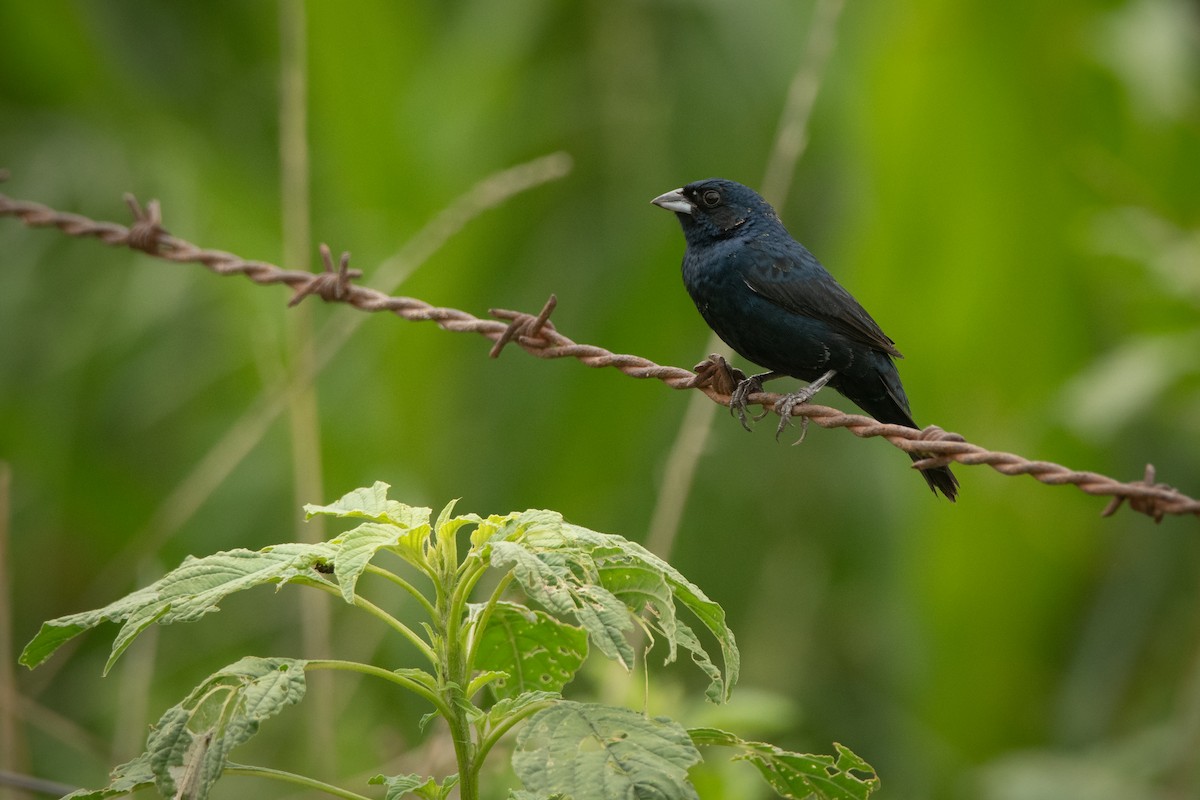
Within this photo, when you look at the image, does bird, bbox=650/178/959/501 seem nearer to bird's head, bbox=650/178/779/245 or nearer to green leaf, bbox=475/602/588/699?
bird's head, bbox=650/178/779/245

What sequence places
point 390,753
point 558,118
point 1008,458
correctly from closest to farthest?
point 1008,458
point 390,753
point 558,118

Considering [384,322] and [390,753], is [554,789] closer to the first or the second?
[390,753]

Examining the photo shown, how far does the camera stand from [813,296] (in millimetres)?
3111

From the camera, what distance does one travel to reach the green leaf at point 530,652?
177 cm

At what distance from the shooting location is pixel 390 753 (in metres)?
3.12

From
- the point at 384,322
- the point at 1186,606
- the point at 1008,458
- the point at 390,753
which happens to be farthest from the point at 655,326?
the point at 1008,458

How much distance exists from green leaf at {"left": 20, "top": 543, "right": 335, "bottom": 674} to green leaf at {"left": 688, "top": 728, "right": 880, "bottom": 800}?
0.51 metres

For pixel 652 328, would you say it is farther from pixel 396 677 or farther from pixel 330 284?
pixel 396 677

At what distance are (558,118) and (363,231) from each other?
1113mm

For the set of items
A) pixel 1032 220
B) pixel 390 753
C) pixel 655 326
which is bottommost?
pixel 390 753

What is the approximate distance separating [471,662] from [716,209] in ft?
6.84

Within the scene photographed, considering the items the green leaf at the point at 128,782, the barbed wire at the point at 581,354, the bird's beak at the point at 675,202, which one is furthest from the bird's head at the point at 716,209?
the green leaf at the point at 128,782

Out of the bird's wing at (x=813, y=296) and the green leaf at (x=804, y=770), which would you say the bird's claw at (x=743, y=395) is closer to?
the bird's wing at (x=813, y=296)

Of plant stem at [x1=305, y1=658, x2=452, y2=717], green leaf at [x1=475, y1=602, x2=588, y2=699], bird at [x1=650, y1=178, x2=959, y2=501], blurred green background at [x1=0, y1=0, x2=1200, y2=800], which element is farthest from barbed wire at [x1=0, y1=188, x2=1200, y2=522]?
blurred green background at [x1=0, y1=0, x2=1200, y2=800]
